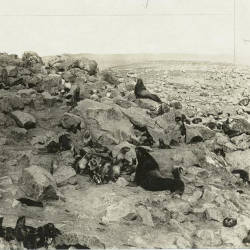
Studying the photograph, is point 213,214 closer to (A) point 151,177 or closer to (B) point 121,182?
(A) point 151,177

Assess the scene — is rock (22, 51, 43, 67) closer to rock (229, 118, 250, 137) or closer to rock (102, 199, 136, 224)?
rock (229, 118, 250, 137)

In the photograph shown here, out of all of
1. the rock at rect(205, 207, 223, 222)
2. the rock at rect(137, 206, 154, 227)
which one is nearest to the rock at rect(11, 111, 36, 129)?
the rock at rect(137, 206, 154, 227)

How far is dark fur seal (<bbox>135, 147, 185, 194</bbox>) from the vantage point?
4.58 metres

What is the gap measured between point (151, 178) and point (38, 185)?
1.01 metres

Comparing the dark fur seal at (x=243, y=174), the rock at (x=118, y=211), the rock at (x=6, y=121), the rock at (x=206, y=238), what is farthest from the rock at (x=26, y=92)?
the rock at (x=206, y=238)

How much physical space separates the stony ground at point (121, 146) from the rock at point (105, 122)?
11mm

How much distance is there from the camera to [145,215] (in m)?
4.18

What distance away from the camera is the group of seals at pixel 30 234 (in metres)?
3.79

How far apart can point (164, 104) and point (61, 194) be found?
7.72ft

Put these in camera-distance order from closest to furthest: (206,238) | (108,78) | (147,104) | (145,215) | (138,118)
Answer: (206,238) < (145,215) < (138,118) < (147,104) < (108,78)

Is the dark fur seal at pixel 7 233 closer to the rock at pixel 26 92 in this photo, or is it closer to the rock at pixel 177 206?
the rock at pixel 177 206

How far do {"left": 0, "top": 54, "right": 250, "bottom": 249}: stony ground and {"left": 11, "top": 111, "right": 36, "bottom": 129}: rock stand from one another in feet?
0.04

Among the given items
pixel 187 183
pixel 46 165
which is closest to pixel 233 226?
pixel 187 183

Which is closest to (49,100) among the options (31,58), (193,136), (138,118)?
(138,118)
